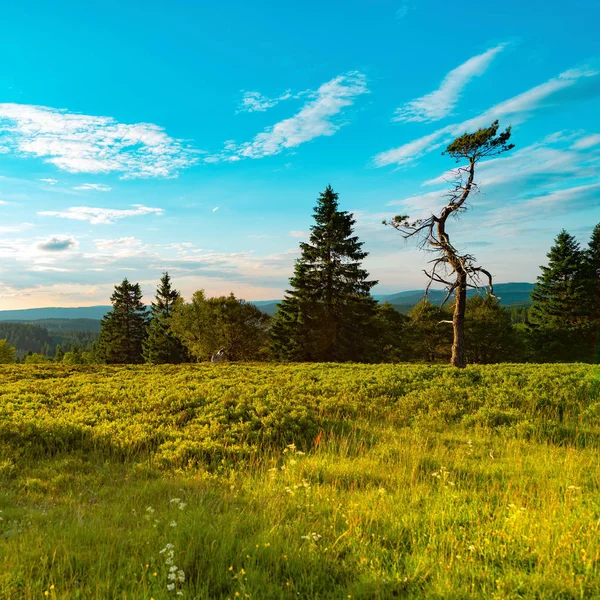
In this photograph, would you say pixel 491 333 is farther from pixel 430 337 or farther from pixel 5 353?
pixel 5 353

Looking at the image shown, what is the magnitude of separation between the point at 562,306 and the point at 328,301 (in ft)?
91.6

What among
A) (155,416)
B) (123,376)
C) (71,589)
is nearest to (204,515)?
(71,589)

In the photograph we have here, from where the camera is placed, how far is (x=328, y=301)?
36969 mm

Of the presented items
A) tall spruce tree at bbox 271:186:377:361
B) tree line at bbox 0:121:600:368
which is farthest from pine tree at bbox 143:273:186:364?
tall spruce tree at bbox 271:186:377:361

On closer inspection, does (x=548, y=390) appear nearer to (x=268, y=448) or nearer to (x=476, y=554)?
(x=268, y=448)

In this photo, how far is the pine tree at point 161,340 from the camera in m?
55.2

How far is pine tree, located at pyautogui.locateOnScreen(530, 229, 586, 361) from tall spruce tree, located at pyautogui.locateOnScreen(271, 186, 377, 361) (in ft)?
71.2

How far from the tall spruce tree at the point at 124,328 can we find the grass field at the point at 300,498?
52.9 m

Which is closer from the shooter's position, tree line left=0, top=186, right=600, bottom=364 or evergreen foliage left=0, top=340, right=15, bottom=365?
tree line left=0, top=186, right=600, bottom=364

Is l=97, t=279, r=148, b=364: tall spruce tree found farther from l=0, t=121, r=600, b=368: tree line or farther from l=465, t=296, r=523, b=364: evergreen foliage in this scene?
l=465, t=296, r=523, b=364: evergreen foliage

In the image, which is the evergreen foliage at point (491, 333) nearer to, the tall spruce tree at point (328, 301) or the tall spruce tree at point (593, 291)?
the tall spruce tree at point (593, 291)

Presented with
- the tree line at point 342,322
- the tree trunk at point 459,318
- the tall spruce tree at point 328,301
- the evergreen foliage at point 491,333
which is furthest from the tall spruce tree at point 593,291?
the tree trunk at point 459,318

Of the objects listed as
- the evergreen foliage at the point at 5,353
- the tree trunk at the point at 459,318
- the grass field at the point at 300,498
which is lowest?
the evergreen foliage at the point at 5,353

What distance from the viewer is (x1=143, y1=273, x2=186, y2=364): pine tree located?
55.2 meters
